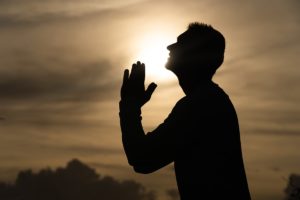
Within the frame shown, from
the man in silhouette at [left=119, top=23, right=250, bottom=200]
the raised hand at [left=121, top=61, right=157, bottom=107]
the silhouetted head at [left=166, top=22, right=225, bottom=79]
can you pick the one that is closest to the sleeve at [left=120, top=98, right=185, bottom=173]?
the man in silhouette at [left=119, top=23, right=250, bottom=200]

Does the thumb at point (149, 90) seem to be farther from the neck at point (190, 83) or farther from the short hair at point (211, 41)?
the short hair at point (211, 41)

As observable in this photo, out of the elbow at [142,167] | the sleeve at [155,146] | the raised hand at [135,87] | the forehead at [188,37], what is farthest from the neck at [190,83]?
the elbow at [142,167]

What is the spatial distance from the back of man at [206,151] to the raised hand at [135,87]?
654 mm

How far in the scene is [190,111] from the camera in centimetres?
796

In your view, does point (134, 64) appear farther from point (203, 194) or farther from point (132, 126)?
point (203, 194)

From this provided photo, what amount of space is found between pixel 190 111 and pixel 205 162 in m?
0.61

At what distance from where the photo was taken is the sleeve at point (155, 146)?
783 cm

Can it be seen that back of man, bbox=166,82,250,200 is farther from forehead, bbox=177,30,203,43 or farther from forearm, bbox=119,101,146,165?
forehead, bbox=177,30,203,43

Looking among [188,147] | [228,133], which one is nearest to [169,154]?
[188,147]

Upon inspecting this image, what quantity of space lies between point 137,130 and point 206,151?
84 centimetres

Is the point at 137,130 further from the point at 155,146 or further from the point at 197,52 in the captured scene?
the point at 197,52

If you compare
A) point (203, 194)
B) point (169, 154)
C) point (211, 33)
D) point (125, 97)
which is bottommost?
point (203, 194)

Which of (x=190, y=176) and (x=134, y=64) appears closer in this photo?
(x=190, y=176)

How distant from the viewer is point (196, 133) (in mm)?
7957
